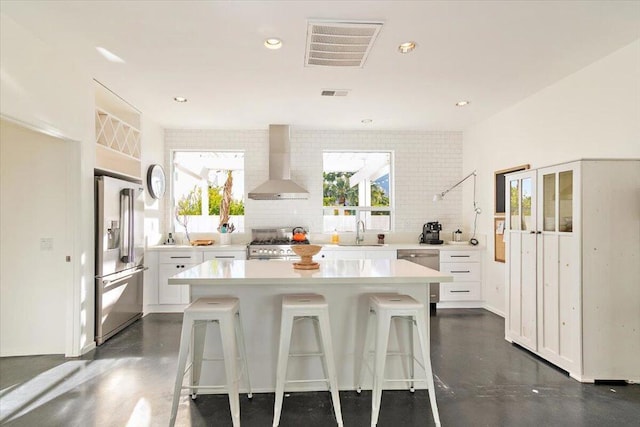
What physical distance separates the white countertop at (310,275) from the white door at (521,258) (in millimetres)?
1385

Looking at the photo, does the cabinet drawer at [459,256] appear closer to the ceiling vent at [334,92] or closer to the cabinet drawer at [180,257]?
the ceiling vent at [334,92]

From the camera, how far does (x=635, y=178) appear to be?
2744mm

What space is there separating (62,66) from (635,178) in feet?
16.0

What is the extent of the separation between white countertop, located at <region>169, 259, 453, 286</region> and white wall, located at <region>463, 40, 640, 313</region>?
2.08 metres

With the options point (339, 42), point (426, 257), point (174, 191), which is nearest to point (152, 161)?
point (174, 191)

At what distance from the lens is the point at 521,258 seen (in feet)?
11.4

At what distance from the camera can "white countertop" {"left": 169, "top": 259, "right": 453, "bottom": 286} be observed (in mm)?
2297

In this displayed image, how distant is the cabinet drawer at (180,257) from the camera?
4.73 metres

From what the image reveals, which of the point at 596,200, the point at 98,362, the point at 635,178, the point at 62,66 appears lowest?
the point at 98,362

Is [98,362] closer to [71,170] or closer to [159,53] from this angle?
[71,170]

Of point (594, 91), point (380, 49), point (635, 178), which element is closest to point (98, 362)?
point (380, 49)

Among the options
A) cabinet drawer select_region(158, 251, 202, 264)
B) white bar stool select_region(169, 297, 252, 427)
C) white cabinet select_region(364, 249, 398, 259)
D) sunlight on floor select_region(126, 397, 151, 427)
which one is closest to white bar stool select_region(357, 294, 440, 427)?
white bar stool select_region(169, 297, 252, 427)

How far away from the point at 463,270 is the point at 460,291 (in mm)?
305

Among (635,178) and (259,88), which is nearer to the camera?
(635,178)
